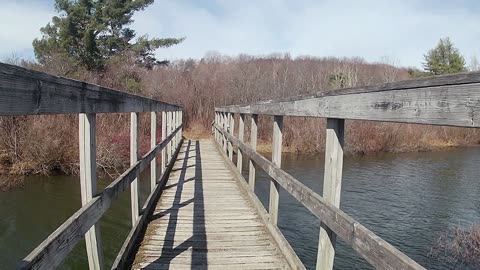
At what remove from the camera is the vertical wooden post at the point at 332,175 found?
97.6 inches

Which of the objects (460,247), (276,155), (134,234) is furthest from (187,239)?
(460,247)

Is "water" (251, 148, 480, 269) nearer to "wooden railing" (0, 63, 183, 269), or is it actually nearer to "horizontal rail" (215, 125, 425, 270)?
"horizontal rail" (215, 125, 425, 270)

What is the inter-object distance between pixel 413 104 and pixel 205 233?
3.03m

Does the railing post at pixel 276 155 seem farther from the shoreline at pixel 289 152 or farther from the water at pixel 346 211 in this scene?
the shoreline at pixel 289 152

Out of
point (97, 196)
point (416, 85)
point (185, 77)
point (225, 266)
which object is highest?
point (185, 77)

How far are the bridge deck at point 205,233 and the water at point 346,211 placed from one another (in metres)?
1.89

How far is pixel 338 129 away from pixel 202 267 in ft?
5.45

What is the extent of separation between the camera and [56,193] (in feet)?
34.3

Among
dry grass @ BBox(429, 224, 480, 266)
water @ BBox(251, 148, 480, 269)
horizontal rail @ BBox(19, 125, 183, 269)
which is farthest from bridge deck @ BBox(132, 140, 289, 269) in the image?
dry grass @ BBox(429, 224, 480, 266)

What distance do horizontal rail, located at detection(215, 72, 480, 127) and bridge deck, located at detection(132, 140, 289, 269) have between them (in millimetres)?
1712

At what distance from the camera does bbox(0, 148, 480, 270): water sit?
7.08 meters

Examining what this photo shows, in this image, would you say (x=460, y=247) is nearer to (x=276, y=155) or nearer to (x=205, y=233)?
(x=276, y=155)

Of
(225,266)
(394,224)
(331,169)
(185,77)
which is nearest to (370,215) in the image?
(394,224)

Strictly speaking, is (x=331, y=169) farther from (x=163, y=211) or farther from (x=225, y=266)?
(x=163, y=211)
